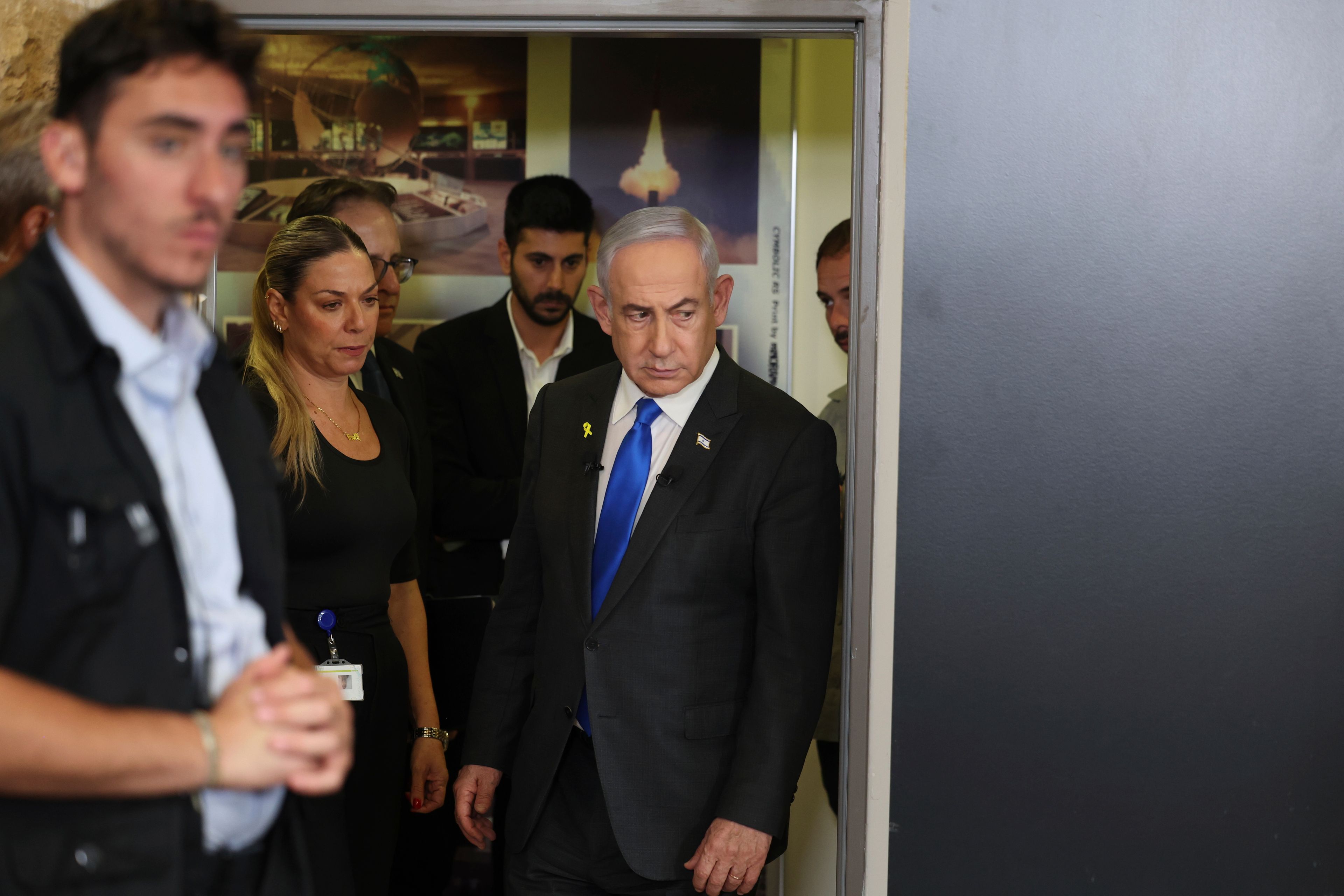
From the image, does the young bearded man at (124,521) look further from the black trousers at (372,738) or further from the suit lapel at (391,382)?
the suit lapel at (391,382)

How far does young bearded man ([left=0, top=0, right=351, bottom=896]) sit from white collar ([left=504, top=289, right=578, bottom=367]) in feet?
10.0

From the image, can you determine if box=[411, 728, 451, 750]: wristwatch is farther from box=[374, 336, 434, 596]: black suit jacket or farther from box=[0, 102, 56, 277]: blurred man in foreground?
box=[0, 102, 56, 277]: blurred man in foreground

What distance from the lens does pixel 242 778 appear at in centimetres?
113

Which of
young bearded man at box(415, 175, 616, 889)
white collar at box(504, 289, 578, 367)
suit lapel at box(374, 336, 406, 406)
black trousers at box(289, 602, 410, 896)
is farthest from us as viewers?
white collar at box(504, 289, 578, 367)

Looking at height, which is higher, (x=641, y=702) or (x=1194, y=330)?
(x=1194, y=330)

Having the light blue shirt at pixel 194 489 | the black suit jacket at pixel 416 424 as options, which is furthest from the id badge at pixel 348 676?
the light blue shirt at pixel 194 489

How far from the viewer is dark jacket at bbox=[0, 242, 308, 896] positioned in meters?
1.08

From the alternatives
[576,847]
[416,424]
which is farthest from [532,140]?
[576,847]

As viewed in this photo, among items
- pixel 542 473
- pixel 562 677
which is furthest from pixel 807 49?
pixel 562 677

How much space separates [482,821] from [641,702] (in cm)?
55

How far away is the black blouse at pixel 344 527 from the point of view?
8.25 feet

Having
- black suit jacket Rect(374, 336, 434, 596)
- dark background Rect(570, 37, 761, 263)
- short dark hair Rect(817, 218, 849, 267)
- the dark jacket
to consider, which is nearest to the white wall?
dark background Rect(570, 37, 761, 263)

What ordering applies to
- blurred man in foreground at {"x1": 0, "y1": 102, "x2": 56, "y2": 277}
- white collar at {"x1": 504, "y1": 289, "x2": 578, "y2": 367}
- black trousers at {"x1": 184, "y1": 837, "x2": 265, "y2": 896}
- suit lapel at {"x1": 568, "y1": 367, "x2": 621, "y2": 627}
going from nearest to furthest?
1. black trousers at {"x1": 184, "y1": 837, "x2": 265, "y2": 896}
2. blurred man in foreground at {"x1": 0, "y1": 102, "x2": 56, "y2": 277}
3. suit lapel at {"x1": 568, "y1": 367, "x2": 621, "y2": 627}
4. white collar at {"x1": 504, "y1": 289, "x2": 578, "y2": 367}

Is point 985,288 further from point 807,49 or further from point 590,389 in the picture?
point 807,49
